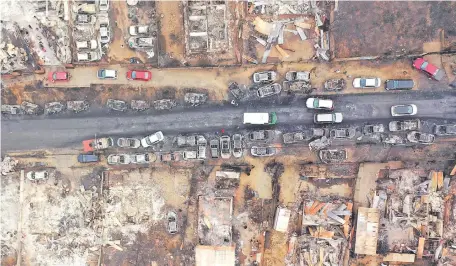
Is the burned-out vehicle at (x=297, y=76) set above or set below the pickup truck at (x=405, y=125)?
above

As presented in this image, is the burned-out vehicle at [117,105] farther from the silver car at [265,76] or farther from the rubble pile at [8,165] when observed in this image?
the silver car at [265,76]

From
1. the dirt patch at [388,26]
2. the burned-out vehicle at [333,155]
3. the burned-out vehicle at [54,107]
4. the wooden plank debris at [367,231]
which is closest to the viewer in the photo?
the dirt patch at [388,26]

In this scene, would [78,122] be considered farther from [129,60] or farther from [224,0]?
[224,0]

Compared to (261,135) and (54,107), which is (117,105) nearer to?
(54,107)

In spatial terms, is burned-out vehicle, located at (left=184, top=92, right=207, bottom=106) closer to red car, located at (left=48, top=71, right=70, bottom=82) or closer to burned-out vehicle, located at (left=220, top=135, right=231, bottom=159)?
burned-out vehicle, located at (left=220, top=135, right=231, bottom=159)

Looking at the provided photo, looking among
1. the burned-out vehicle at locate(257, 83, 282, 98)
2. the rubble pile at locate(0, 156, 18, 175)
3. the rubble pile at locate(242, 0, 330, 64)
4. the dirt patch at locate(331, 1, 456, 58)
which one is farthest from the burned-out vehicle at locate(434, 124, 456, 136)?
the rubble pile at locate(0, 156, 18, 175)

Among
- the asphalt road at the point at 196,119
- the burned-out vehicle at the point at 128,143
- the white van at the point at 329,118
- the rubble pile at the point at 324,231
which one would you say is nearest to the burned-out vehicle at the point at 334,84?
the asphalt road at the point at 196,119

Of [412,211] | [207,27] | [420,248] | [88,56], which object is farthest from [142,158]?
[420,248]

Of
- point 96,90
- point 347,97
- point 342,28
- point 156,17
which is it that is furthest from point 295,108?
point 96,90
